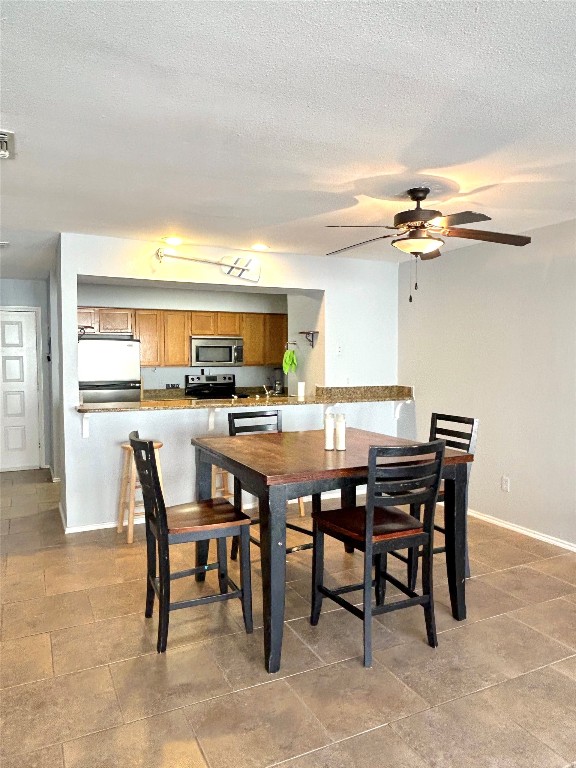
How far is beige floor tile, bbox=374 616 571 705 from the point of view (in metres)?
2.30

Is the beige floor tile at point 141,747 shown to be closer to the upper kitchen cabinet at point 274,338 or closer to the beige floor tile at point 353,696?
the beige floor tile at point 353,696

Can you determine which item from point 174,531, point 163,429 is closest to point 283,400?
point 163,429

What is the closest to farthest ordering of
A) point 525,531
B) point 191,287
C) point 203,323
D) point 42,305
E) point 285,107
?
point 285,107, point 525,531, point 191,287, point 42,305, point 203,323

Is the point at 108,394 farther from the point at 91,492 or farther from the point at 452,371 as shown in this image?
the point at 452,371

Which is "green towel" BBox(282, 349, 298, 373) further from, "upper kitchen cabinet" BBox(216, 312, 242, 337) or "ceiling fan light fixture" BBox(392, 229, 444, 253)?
"ceiling fan light fixture" BBox(392, 229, 444, 253)

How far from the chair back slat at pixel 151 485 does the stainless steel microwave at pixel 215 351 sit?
4299 mm

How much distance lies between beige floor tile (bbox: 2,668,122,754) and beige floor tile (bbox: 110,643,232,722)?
0.17 ft

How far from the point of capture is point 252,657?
250 centimetres

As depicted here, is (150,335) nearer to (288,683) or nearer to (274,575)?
(274,575)

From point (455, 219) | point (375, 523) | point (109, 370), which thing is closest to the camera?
point (375, 523)

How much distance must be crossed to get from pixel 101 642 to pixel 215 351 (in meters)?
4.74

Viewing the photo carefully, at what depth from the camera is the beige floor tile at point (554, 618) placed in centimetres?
271

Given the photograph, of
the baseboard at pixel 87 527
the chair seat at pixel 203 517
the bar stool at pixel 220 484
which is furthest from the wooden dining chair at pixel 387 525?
the baseboard at pixel 87 527

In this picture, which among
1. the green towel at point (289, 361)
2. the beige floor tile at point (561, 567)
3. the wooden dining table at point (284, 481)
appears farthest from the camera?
the green towel at point (289, 361)
